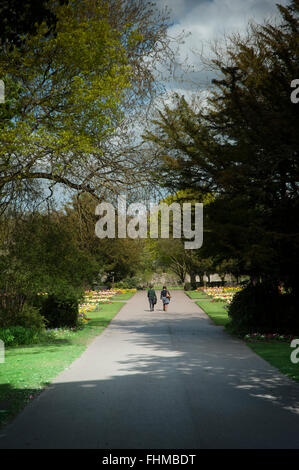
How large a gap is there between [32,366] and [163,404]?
455 centimetres

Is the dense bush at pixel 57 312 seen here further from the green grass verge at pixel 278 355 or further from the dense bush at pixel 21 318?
the green grass verge at pixel 278 355

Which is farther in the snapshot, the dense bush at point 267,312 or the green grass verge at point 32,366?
the dense bush at point 267,312

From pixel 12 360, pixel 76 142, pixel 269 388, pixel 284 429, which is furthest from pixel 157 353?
pixel 284 429

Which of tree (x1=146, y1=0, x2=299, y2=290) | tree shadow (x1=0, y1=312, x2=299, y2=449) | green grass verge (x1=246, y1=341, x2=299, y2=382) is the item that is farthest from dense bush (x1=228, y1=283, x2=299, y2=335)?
tree shadow (x1=0, y1=312, x2=299, y2=449)

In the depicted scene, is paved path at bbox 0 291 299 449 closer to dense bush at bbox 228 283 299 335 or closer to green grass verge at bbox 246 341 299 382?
green grass verge at bbox 246 341 299 382

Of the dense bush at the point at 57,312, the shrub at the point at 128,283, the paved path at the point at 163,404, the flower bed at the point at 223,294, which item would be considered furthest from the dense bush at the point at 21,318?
the shrub at the point at 128,283

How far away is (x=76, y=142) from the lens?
1151 centimetres

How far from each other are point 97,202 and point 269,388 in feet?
24.9

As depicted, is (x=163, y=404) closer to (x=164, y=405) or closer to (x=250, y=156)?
(x=164, y=405)

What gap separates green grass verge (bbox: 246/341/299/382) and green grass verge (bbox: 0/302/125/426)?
182 inches

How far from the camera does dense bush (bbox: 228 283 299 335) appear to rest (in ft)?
52.5

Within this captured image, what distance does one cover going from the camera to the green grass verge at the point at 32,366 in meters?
7.48

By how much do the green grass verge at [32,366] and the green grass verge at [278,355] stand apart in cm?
462

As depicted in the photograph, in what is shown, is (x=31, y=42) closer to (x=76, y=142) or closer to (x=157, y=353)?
(x=76, y=142)
